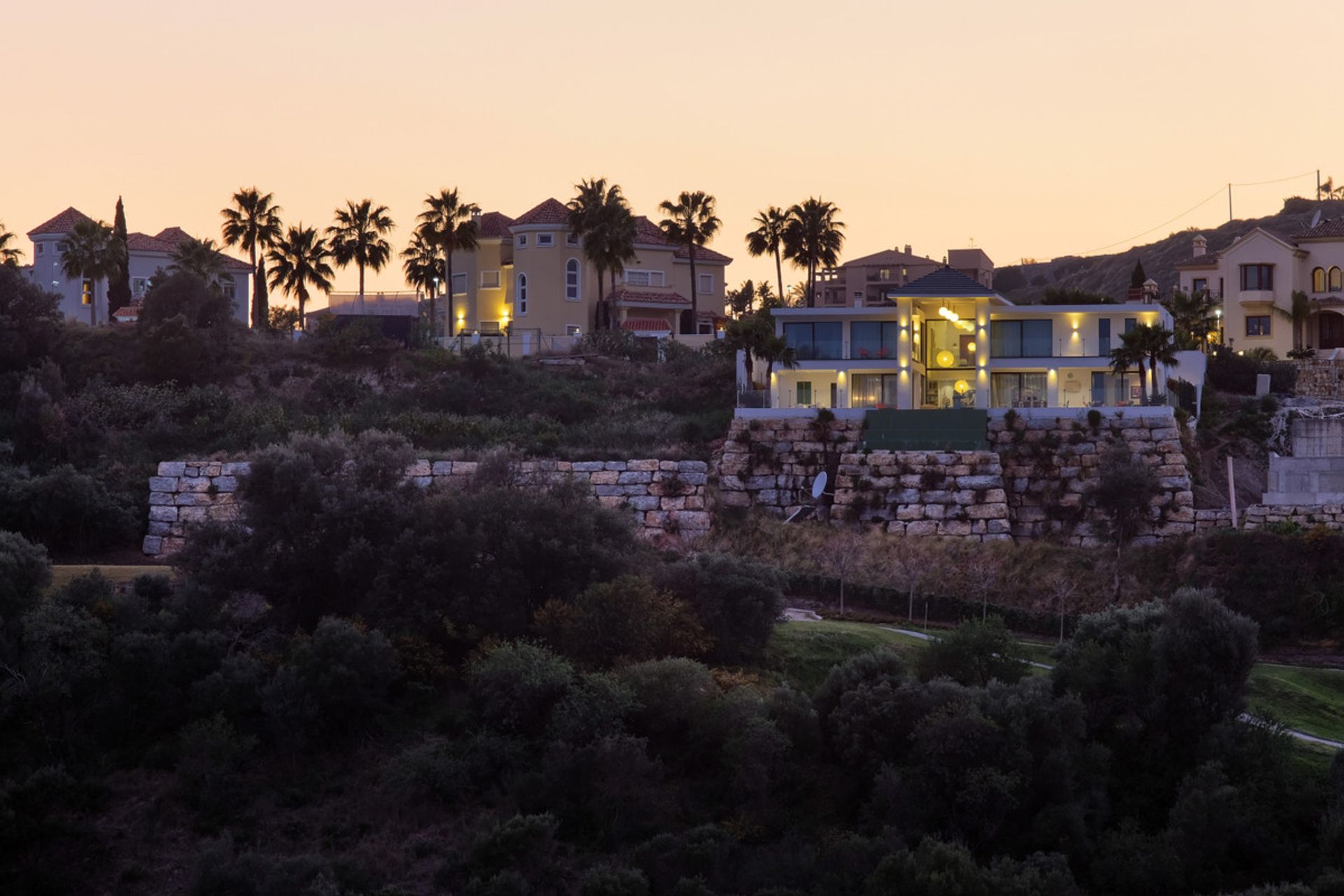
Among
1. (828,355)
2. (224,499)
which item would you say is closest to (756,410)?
(828,355)

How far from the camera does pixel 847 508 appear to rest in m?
54.7

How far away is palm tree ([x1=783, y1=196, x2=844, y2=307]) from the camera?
80125 mm

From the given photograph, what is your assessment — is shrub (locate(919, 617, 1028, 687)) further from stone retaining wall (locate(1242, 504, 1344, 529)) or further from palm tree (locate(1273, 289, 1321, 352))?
palm tree (locate(1273, 289, 1321, 352))

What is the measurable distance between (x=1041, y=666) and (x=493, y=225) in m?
49.2

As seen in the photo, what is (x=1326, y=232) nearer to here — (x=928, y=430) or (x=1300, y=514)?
(x=928, y=430)

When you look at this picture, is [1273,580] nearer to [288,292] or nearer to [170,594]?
[170,594]

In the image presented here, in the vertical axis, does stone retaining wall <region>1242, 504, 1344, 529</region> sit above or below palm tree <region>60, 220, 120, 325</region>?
below

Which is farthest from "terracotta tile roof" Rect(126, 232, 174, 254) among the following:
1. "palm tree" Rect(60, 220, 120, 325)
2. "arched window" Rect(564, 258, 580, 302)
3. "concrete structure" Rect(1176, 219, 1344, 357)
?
"concrete structure" Rect(1176, 219, 1344, 357)

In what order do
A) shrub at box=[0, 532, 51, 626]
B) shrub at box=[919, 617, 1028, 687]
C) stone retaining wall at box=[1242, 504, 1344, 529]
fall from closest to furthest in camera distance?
shrub at box=[919, 617, 1028, 687]
shrub at box=[0, 532, 51, 626]
stone retaining wall at box=[1242, 504, 1344, 529]

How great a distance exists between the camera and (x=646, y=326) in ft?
269

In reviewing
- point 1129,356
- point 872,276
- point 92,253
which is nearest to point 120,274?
point 92,253

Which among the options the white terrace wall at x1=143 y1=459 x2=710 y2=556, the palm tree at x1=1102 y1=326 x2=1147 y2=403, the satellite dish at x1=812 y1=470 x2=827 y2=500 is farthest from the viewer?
the palm tree at x1=1102 y1=326 x2=1147 y2=403

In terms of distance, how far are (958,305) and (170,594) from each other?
30.2 m

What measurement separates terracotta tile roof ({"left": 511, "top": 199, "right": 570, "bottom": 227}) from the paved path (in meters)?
38.2
